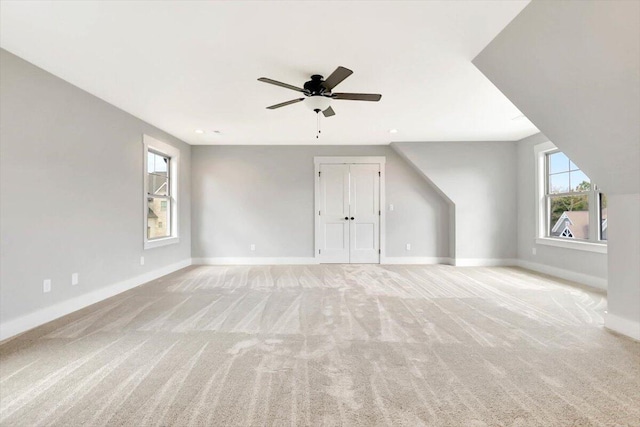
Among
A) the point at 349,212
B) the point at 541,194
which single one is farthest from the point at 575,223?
the point at 349,212

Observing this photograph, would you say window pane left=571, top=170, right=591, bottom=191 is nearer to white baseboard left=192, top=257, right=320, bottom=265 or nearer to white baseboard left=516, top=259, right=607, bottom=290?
white baseboard left=516, top=259, right=607, bottom=290

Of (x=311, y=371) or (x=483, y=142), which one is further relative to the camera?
(x=483, y=142)

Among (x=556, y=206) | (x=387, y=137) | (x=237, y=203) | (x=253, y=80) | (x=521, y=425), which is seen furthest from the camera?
(x=237, y=203)

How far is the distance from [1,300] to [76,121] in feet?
6.37

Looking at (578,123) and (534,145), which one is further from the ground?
(534,145)

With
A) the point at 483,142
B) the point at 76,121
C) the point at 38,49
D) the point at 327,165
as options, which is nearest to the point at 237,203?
the point at 327,165

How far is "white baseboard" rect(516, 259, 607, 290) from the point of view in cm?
410

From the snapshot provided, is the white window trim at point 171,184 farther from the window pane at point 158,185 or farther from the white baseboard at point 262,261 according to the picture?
the white baseboard at point 262,261

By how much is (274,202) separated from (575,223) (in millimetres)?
5247

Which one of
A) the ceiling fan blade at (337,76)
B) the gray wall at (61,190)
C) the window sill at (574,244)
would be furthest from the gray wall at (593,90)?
the gray wall at (61,190)

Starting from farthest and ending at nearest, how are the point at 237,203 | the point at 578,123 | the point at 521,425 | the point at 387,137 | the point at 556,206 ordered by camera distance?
the point at 237,203
the point at 387,137
the point at 556,206
the point at 578,123
the point at 521,425

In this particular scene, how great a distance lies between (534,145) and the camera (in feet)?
17.5

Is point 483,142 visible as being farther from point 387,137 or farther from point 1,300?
point 1,300

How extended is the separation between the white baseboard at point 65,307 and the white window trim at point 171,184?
20.6 inches
